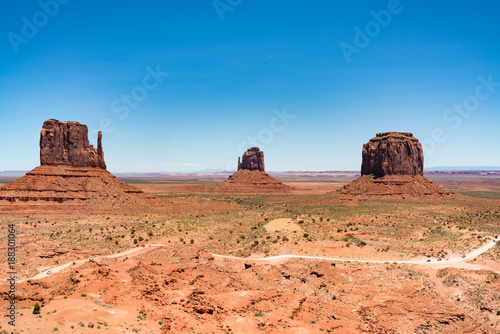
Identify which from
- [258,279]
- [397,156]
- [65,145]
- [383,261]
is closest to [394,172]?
[397,156]

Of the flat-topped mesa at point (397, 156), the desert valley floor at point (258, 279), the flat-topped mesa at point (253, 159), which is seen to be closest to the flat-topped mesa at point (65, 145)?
the desert valley floor at point (258, 279)

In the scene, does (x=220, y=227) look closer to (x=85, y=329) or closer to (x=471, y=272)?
(x=471, y=272)

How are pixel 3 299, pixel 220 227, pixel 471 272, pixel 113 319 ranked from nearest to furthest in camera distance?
pixel 113 319, pixel 3 299, pixel 471 272, pixel 220 227

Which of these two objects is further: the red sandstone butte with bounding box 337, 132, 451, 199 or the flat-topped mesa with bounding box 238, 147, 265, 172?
the flat-topped mesa with bounding box 238, 147, 265, 172

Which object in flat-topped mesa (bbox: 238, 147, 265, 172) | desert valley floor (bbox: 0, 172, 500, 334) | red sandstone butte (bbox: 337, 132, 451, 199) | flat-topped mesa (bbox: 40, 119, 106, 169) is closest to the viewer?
desert valley floor (bbox: 0, 172, 500, 334)

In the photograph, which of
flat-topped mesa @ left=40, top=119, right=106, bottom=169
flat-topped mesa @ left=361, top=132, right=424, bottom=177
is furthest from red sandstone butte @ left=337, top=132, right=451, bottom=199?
flat-topped mesa @ left=40, top=119, right=106, bottom=169

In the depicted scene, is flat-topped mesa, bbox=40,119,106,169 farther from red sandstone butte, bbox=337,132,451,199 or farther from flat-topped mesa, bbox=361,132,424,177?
flat-topped mesa, bbox=361,132,424,177

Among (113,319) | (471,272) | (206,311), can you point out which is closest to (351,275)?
(471,272)
